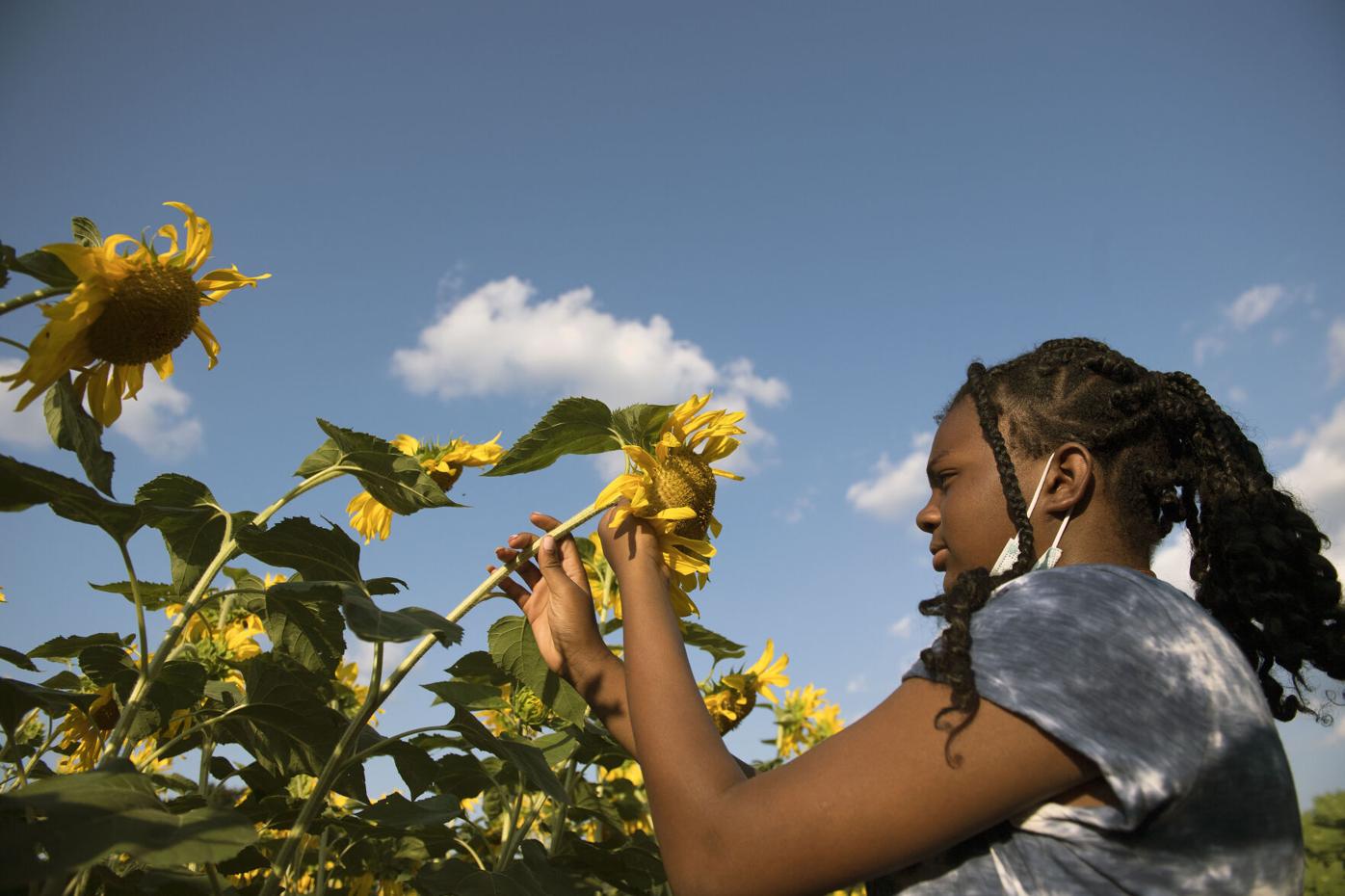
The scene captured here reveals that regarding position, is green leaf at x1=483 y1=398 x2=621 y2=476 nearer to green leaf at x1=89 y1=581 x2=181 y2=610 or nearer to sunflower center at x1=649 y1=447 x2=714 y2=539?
sunflower center at x1=649 y1=447 x2=714 y2=539

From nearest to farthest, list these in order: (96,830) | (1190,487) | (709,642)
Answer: (96,830)
(1190,487)
(709,642)

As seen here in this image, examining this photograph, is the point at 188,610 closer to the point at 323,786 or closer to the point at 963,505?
the point at 323,786

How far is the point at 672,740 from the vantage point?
1421mm

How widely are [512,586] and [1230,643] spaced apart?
50.6 inches

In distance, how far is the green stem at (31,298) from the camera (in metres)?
1.31

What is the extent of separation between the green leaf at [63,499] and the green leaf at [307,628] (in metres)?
0.25

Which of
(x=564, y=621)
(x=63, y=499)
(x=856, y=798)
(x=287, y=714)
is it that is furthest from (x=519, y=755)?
(x=63, y=499)

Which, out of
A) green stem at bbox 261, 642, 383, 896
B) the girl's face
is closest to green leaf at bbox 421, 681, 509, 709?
green stem at bbox 261, 642, 383, 896

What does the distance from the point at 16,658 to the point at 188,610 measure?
0.43 metres

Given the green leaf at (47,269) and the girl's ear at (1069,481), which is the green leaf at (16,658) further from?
the girl's ear at (1069,481)

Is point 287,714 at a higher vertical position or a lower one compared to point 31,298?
lower

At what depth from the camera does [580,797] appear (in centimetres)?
370

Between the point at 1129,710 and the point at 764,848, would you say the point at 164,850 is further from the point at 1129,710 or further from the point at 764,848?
the point at 1129,710

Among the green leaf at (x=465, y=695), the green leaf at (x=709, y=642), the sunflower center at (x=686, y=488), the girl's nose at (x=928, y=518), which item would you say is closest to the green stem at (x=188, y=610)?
the sunflower center at (x=686, y=488)
